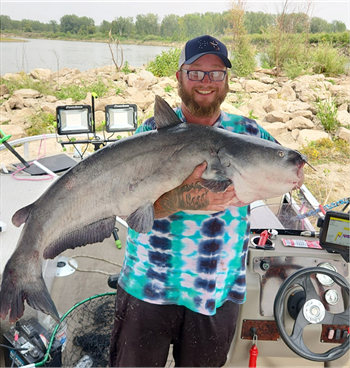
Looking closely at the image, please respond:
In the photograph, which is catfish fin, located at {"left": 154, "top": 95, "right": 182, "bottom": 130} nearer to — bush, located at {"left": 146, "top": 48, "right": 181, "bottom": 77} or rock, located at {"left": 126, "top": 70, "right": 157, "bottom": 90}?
rock, located at {"left": 126, "top": 70, "right": 157, "bottom": 90}

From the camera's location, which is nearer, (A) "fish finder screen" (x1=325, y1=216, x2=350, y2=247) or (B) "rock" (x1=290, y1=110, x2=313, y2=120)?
(A) "fish finder screen" (x1=325, y1=216, x2=350, y2=247)

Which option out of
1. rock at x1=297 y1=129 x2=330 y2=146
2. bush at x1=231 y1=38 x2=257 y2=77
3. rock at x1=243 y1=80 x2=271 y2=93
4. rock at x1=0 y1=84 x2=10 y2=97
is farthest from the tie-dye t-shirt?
bush at x1=231 y1=38 x2=257 y2=77

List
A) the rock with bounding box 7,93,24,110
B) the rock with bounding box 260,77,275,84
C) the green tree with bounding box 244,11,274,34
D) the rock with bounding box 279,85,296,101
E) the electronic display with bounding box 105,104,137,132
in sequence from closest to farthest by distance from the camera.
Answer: the electronic display with bounding box 105,104,137,132 → the rock with bounding box 7,93,24,110 → the rock with bounding box 279,85,296,101 → the rock with bounding box 260,77,275,84 → the green tree with bounding box 244,11,274,34

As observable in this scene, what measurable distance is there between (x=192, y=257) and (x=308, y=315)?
0.81 meters

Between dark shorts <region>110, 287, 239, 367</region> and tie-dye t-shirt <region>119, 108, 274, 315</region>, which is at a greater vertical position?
tie-dye t-shirt <region>119, 108, 274, 315</region>

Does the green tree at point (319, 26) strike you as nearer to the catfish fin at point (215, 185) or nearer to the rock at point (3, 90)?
the rock at point (3, 90)

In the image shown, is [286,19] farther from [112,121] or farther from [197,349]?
[197,349]

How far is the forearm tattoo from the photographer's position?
150 cm

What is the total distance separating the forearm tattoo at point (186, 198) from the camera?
150 centimetres

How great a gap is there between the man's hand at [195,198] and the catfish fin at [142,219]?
0.10m

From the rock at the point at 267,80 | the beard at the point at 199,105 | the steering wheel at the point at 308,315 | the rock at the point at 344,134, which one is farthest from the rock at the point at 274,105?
the beard at the point at 199,105

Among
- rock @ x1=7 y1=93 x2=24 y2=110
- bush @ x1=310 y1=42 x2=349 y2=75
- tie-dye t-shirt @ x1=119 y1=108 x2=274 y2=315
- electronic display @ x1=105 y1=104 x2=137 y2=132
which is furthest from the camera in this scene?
bush @ x1=310 y1=42 x2=349 y2=75

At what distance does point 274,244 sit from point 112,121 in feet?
7.51

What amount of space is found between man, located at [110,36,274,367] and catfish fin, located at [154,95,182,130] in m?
0.29
